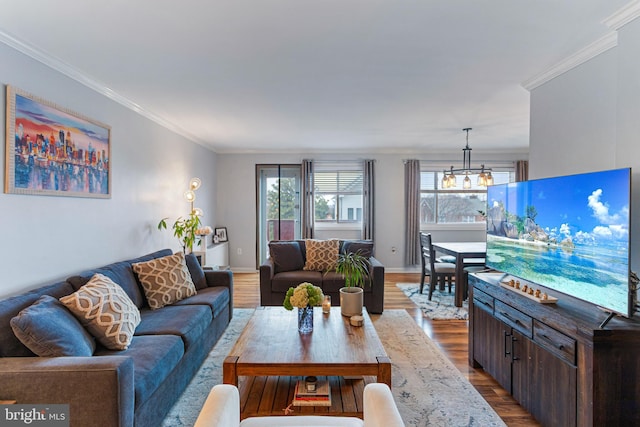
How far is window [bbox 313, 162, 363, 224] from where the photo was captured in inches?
265

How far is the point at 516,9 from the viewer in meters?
1.87

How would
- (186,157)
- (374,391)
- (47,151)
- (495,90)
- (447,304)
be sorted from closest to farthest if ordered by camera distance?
(374,391) < (47,151) < (495,90) < (447,304) < (186,157)

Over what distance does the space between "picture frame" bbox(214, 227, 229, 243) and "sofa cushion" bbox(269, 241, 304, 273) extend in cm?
206

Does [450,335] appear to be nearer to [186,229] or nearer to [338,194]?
[186,229]

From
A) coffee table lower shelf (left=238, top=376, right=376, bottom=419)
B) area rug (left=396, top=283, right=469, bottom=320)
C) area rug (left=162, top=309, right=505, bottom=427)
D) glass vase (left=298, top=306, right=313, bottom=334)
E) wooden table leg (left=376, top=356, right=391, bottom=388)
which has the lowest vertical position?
area rug (left=162, top=309, right=505, bottom=427)

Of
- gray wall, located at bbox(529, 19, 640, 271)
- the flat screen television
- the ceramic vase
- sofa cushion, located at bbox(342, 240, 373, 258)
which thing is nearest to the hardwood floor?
sofa cushion, located at bbox(342, 240, 373, 258)

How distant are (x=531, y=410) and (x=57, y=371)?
2638 millimetres

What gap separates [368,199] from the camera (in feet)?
21.6

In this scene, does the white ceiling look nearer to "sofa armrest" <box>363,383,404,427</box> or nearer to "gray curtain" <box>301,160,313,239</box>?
"sofa armrest" <box>363,383,404,427</box>

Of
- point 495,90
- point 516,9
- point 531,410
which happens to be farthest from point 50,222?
point 495,90

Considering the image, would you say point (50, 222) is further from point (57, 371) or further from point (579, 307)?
point (579, 307)

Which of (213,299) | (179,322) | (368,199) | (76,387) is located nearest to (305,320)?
(179,322)

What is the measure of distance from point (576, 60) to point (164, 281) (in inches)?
147

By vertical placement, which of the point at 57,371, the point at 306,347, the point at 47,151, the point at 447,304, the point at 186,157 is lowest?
the point at 447,304
